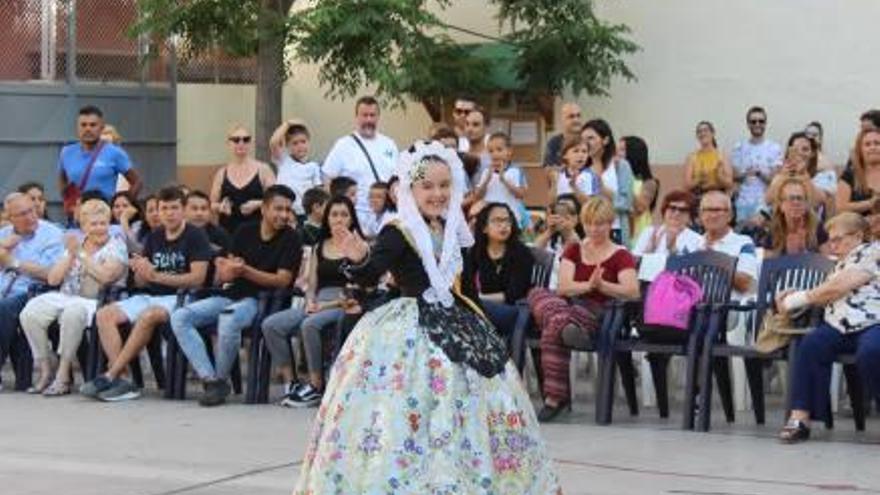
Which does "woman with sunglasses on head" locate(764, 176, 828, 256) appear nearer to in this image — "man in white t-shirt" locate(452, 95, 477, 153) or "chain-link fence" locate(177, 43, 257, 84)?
"man in white t-shirt" locate(452, 95, 477, 153)

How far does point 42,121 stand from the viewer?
1988 centimetres

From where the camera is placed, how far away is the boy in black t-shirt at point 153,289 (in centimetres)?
1345

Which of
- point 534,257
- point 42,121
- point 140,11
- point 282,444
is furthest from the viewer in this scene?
point 42,121

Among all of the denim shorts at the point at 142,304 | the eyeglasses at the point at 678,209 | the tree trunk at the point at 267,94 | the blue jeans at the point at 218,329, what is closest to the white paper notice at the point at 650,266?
the eyeglasses at the point at 678,209

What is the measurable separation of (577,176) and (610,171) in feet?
1.22

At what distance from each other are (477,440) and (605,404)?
14.4 ft

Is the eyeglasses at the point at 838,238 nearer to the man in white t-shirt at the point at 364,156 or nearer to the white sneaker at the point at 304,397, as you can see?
the white sneaker at the point at 304,397

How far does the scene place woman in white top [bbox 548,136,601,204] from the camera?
1412 centimetres

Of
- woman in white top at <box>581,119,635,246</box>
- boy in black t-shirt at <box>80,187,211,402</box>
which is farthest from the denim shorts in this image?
woman in white top at <box>581,119,635,246</box>

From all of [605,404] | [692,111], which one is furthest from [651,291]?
[692,111]

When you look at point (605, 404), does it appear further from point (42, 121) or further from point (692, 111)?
point (42, 121)

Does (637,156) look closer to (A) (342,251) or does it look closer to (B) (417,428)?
(A) (342,251)

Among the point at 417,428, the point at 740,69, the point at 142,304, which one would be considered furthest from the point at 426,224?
the point at 740,69

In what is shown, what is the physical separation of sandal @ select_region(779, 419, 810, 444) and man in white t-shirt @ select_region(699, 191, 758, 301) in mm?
1506
